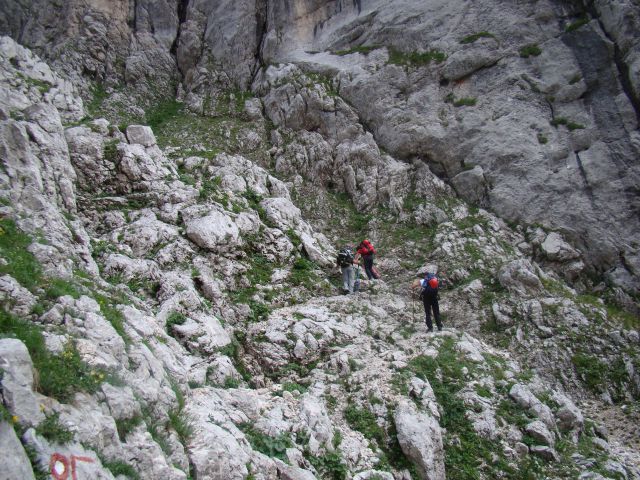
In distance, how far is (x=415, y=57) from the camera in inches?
1017

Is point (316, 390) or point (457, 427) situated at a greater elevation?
point (316, 390)

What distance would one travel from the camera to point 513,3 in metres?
24.8

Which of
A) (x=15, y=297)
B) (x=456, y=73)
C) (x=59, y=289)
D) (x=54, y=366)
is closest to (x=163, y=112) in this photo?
(x=456, y=73)

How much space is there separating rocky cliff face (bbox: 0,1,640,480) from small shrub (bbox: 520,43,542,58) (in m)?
0.21

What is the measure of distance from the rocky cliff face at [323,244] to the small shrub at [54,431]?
0.03 m

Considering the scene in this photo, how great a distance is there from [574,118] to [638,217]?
633 cm

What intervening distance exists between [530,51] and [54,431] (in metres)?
27.4

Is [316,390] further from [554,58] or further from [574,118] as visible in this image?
[554,58]

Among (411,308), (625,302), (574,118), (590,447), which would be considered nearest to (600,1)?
(574,118)

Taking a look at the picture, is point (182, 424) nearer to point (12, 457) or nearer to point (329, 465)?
point (12, 457)

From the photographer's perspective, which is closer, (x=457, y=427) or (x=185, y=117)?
(x=457, y=427)

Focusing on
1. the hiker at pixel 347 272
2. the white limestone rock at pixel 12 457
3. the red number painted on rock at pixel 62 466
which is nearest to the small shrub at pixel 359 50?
the hiker at pixel 347 272

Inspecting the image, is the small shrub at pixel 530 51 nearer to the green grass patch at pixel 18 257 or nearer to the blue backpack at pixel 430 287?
the blue backpack at pixel 430 287

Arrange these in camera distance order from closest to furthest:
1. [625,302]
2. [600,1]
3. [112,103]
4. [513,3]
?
[625,302] < [600,1] < [513,3] < [112,103]
